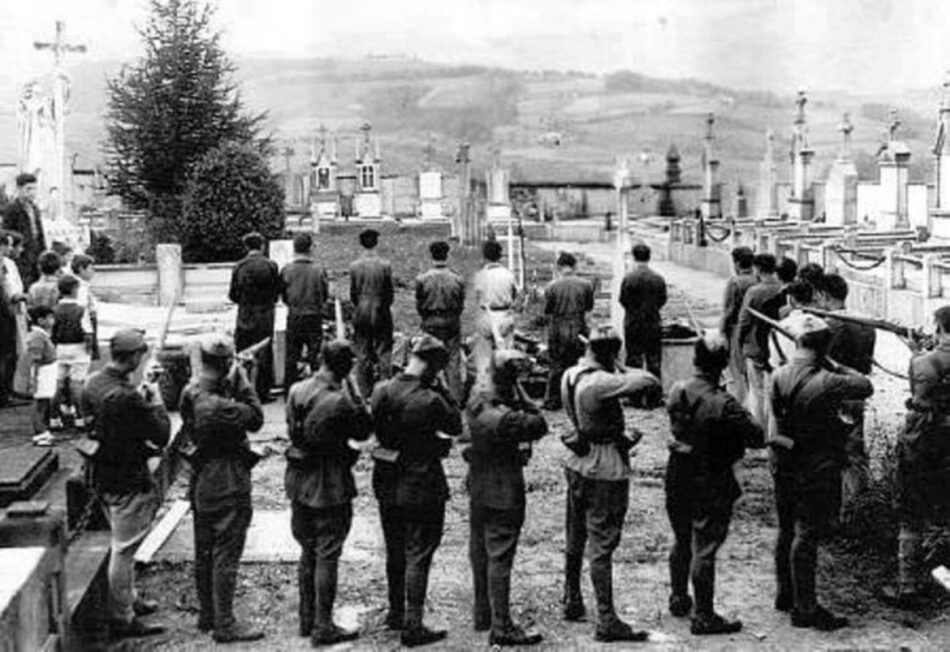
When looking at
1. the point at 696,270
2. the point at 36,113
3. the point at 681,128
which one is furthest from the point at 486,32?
the point at 36,113

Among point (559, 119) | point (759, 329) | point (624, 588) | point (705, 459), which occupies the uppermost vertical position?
point (559, 119)

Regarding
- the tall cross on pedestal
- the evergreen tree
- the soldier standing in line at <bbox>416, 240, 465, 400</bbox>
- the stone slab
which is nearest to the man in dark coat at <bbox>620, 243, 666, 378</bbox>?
the soldier standing in line at <bbox>416, 240, 465, 400</bbox>

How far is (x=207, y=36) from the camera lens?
28734 mm

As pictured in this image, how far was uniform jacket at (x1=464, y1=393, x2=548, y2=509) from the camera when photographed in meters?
7.61

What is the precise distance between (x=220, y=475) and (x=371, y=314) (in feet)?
18.6

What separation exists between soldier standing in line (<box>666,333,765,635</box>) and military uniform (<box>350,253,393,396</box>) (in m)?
5.80

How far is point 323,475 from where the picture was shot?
7.74 meters

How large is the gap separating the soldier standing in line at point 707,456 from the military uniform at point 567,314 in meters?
5.54

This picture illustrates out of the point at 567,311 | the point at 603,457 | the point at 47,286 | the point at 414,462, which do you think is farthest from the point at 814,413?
the point at 47,286

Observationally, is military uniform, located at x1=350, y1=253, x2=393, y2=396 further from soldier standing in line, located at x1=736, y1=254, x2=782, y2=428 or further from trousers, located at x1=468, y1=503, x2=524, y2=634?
trousers, located at x1=468, y1=503, x2=524, y2=634

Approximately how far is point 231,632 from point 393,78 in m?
101

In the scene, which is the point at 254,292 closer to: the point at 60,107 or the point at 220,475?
the point at 220,475

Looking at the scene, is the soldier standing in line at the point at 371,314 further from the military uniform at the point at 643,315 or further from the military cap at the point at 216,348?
the military cap at the point at 216,348

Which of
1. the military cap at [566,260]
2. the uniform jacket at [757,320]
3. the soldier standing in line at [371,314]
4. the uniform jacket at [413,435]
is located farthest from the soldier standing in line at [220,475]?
the military cap at [566,260]
